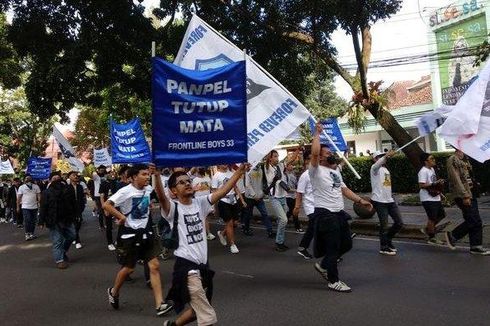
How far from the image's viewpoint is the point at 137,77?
15.5m

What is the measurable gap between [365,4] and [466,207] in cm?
509

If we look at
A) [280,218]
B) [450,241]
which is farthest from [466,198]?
[280,218]

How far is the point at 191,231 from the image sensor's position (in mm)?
4426

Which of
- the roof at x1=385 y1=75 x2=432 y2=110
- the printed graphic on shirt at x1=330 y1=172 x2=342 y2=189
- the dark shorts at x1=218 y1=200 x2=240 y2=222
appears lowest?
the dark shorts at x1=218 y1=200 x2=240 y2=222

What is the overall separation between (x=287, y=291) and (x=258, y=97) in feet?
7.63

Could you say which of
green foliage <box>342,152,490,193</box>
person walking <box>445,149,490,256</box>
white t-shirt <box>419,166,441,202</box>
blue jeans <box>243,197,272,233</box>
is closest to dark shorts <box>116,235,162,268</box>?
person walking <box>445,149,490,256</box>

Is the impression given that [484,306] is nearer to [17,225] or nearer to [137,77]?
[137,77]

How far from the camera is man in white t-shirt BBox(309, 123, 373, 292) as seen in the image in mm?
6176

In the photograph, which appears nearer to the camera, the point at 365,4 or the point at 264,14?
the point at 365,4

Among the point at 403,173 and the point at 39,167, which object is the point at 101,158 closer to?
the point at 39,167

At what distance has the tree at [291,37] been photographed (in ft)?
42.9

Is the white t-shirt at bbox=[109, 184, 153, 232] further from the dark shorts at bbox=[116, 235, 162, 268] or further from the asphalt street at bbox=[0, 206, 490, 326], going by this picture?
the asphalt street at bbox=[0, 206, 490, 326]

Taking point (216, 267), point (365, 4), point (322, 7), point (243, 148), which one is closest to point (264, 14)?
point (322, 7)

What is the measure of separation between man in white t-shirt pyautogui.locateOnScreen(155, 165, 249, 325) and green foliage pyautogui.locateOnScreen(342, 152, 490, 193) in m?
12.6
